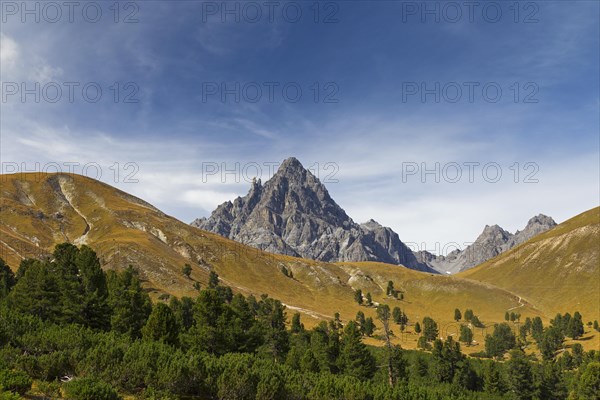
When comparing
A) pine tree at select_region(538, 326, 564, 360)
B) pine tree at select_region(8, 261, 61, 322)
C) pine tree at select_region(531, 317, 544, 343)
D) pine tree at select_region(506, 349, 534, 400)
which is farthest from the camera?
pine tree at select_region(531, 317, 544, 343)

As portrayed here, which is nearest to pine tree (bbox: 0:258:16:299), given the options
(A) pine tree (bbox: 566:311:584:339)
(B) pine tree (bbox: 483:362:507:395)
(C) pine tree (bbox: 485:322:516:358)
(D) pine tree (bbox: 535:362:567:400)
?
(B) pine tree (bbox: 483:362:507:395)

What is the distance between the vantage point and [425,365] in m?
95.9

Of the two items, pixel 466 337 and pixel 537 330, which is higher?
pixel 537 330

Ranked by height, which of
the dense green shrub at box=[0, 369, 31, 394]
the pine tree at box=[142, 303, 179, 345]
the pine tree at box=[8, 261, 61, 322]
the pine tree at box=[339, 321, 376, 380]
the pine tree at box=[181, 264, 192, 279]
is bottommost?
the pine tree at box=[339, 321, 376, 380]

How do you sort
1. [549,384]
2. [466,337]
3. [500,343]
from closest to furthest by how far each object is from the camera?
[549,384] → [500,343] → [466,337]

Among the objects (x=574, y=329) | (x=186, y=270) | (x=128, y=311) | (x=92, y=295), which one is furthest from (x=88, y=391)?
(x=574, y=329)

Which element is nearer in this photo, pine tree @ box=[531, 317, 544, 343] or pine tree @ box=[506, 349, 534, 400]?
pine tree @ box=[506, 349, 534, 400]

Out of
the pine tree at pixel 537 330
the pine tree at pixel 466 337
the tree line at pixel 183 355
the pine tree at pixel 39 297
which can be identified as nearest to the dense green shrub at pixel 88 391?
the tree line at pixel 183 355

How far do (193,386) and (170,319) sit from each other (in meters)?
24.5

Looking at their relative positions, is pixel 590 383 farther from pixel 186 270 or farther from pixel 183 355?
pixel 186 270

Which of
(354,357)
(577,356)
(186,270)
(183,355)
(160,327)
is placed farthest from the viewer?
(186,270)

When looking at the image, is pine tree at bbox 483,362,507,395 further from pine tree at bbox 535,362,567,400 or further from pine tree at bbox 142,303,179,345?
pine tree at bbox 142,303,179,345

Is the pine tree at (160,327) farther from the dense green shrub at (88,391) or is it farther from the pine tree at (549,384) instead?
the pine tree at (549,384)

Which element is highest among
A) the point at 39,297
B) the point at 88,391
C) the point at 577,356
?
the point at 39,297
